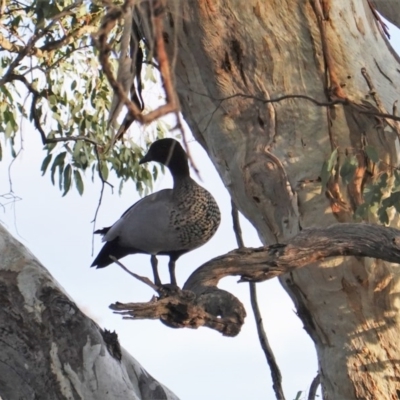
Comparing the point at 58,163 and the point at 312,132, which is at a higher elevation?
the point at 58,163


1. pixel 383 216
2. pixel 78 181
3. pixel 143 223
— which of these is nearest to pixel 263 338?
pixel 143 223

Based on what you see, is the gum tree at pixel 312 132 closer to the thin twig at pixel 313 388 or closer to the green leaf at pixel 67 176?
the thin twig at pixel 313 388

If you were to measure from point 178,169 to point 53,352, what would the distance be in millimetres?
1798

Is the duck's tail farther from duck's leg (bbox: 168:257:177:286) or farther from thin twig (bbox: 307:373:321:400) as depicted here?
thin twig (bbox: 307:373:321:400)

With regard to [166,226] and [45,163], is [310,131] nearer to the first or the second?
[166,226]

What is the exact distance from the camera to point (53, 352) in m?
2.79

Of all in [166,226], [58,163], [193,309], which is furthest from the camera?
[58,163]

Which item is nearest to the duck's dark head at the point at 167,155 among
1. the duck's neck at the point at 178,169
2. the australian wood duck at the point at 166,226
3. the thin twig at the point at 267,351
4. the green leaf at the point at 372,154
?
the duck's neck at the point at 178,169

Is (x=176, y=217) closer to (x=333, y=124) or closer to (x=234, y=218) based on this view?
(x=234, y=218)

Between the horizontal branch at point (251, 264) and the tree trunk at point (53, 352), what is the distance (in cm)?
35

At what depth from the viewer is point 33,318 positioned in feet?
9.33

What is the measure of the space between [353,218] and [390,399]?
2.03 ft

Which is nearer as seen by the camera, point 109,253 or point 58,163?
point 109,253

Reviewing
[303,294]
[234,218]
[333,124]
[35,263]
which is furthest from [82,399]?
[234,218]
